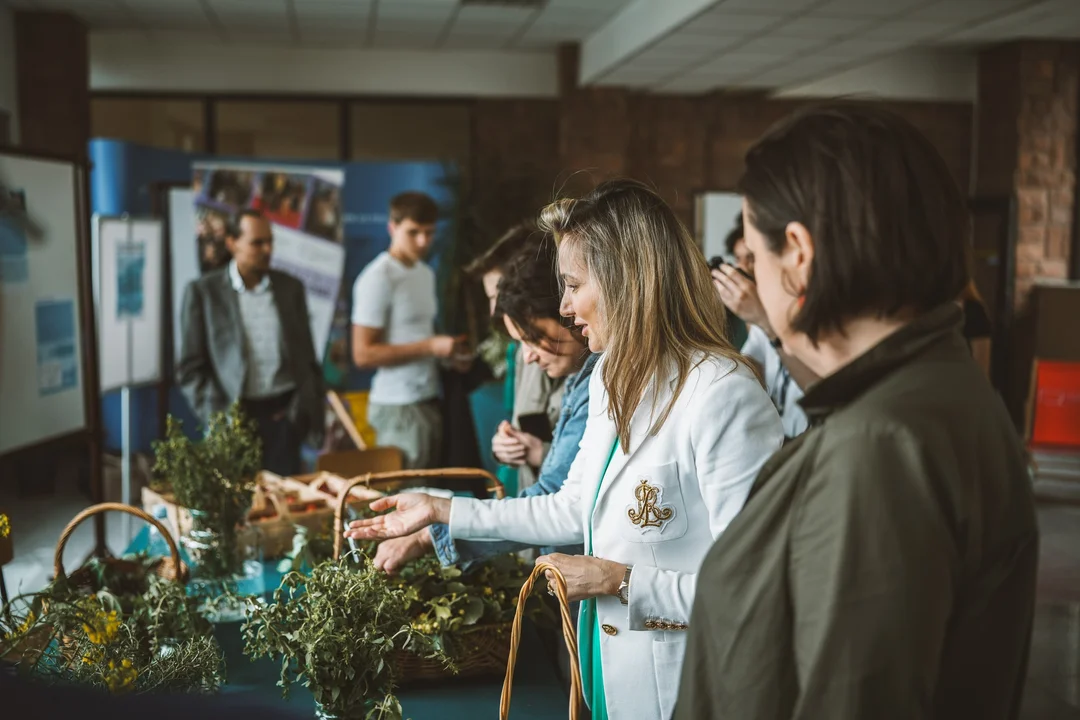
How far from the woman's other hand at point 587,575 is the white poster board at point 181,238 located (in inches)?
195

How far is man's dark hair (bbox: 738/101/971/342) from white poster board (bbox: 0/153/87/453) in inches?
121

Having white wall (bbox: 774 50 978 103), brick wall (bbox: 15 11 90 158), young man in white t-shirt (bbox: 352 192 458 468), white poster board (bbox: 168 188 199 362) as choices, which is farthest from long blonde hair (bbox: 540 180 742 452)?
white wall (bbox: 774 50 978 103)

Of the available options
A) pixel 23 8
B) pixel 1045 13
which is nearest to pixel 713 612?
pixel 1045 13

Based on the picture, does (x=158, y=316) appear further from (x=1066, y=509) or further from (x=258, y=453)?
(x=1066, y=509)

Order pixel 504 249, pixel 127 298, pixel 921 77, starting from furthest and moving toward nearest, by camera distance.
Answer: pixel 921 77 < pixel 127 298 < pixel 504 249

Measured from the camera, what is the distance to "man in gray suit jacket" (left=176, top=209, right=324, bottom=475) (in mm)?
4074

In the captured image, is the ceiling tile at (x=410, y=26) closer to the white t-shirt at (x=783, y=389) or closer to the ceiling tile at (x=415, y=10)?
the ceiling tile at (x=415, y=10)

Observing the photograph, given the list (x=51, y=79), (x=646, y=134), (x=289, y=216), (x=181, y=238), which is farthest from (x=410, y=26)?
(x=51, y=79)

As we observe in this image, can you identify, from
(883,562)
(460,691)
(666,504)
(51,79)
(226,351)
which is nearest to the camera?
(883,562)

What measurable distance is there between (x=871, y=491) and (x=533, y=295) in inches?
51.3

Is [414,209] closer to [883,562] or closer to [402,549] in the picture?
[402,549]

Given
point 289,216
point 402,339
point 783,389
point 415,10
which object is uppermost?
point 415,10

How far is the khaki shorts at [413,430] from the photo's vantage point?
13.0 feet

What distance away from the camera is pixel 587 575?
52.6 inches
